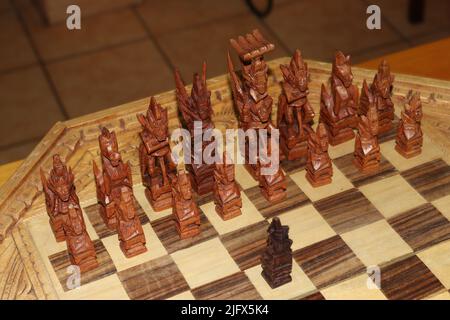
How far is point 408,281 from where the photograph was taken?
236 centimetres

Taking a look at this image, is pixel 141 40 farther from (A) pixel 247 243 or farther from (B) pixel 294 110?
(A) pixel 247 243

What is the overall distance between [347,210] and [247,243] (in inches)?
12.8

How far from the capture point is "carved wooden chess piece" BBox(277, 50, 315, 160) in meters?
2.55

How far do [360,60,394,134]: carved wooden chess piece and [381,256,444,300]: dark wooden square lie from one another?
1.83ft

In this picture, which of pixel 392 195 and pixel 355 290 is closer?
pixel 355 290

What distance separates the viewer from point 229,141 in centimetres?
281

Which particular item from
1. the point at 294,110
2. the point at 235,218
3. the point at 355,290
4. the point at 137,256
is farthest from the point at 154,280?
the point at 294,110

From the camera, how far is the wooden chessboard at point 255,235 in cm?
238

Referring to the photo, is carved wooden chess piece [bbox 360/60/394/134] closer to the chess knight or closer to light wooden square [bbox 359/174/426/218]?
light wooden square [bbox 359/174/426/218]

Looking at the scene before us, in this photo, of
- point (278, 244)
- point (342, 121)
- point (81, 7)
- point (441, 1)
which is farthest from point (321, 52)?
point (278, 244)

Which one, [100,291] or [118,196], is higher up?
[118,196]

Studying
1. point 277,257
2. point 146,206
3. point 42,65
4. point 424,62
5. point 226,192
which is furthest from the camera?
point 42,65

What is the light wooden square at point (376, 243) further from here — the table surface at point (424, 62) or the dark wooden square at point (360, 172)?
the table surface at point (424, 62)
